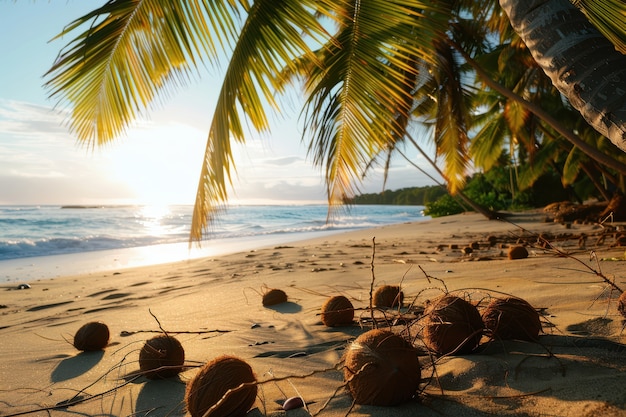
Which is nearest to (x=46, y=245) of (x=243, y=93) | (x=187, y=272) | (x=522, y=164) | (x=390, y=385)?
(x=187, y=272)

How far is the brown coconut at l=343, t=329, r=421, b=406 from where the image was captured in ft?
4.33

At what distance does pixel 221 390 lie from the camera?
1.43 metres

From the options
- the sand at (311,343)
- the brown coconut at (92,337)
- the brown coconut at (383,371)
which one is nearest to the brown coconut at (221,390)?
the sand at (311,343)

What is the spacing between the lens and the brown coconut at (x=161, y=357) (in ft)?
6.29

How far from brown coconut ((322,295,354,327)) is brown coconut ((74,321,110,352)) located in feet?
4.10

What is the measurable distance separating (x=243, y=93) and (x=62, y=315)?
247 cm

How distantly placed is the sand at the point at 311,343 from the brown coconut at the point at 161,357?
5 cm

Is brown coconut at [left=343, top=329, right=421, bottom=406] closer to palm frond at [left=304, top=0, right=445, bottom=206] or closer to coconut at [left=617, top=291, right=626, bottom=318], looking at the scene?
coconut at [left=617, top=291, right=626, bottom=318]

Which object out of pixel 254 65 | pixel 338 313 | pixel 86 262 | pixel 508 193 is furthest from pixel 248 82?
pixel 508 193

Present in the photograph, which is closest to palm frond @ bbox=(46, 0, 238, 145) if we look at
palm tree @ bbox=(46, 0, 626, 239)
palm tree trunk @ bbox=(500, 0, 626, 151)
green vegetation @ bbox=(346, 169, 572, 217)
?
palm tree @ bbox=(46, 0, 626, 239)

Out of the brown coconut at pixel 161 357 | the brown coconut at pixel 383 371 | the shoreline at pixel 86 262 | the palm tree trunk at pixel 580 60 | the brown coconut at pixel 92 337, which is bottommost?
the shoreline at pixel 86 262

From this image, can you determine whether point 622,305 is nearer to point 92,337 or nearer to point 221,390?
point 221,390

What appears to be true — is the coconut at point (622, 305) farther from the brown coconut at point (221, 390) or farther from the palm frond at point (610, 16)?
the brown coconut at point (221, 390)

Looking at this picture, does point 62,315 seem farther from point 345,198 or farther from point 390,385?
point 390,385
